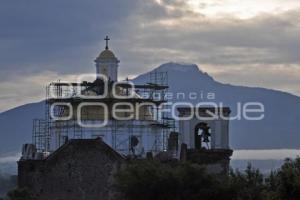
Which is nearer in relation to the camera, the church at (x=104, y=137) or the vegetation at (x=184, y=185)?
the vegetation at (x=184, y=185)

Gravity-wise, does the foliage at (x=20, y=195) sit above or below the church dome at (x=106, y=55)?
below

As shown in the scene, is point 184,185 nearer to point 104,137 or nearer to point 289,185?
point 289,185

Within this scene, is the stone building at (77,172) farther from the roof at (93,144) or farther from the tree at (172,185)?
the tree at (172,185)

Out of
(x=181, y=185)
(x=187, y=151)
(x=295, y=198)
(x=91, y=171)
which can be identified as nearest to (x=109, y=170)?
(x=91, y=171)

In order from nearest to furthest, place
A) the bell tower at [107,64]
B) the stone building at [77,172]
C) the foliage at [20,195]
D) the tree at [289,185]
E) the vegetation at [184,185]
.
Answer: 1. the tree at [289,185]
2. the vegetation at [184,185]
3. the foliage at [20,195]
4. the stone building at [77,172]
5. the bell tower at [107,64]

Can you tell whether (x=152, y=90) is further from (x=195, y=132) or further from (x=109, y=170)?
(x=109, y=170)

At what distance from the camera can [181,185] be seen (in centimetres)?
4778

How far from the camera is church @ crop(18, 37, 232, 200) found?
184 ft

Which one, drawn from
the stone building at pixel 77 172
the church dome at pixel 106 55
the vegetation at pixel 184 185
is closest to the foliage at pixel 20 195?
the stone building at pixel 77 172

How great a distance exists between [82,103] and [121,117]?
242 cm

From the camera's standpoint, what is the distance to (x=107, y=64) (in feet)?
213

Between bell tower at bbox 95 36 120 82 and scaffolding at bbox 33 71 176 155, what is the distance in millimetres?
1021

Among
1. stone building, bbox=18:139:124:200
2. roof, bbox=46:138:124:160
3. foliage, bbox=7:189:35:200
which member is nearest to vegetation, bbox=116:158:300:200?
roof, bbox=46:138:124:160

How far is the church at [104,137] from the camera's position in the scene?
2212 inches
